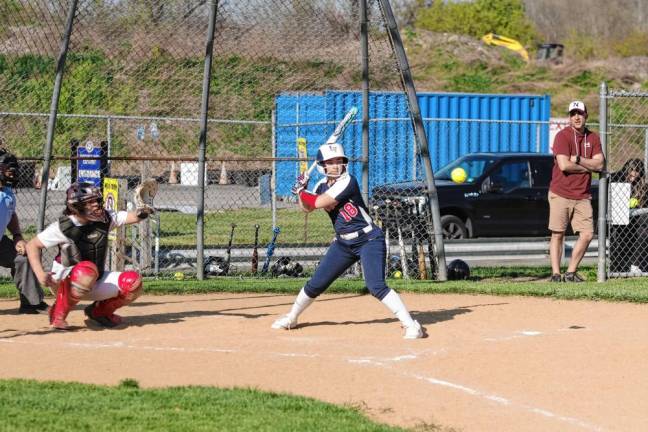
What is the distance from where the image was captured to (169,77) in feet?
51.8

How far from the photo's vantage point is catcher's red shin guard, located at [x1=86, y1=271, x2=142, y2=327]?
1042cm

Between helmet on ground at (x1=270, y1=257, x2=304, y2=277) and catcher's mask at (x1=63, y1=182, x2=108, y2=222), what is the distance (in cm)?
542

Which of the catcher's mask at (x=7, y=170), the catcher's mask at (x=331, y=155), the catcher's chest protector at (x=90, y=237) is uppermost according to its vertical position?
the catcher's mask at (x=331, y=155)

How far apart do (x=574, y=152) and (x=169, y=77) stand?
5599 millimetres

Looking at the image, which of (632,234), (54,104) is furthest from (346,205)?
(632,234)

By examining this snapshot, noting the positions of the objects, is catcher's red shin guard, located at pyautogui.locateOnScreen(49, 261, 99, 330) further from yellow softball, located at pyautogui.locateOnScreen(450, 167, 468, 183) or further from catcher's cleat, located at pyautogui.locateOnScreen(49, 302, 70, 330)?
yellow softball, located at pyautogui.locateOnScreen(450, 167, 468, 183)

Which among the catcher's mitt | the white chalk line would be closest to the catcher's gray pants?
the catcher's mitt

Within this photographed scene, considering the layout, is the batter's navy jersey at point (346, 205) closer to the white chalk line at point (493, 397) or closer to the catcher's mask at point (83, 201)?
the white chalk line at point (493, 397)

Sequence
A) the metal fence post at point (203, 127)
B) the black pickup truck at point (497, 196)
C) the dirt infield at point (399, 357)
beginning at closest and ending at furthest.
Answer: the dirt infield at point (399, 357) → the metal fence post at point (203, 127) → the black pickup truck at point (497, 196)

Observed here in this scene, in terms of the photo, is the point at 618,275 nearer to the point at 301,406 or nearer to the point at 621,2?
the point at 301,406

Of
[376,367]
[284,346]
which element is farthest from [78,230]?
[376,367]

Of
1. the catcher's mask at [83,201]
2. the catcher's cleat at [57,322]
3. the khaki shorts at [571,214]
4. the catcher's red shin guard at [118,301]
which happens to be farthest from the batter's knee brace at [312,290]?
the khaki shorts at [571,214]

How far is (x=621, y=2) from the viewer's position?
2756 inches

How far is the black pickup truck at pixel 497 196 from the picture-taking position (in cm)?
1984
